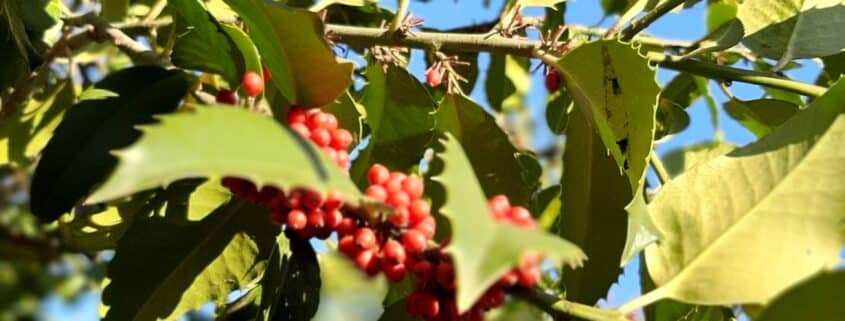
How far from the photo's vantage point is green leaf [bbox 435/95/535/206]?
4.66 feet

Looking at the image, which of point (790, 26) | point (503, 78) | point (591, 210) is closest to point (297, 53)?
point (591, 210)

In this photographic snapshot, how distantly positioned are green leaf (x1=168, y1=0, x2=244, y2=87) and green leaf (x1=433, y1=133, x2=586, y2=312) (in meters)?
0.56

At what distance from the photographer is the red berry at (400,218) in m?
1.00

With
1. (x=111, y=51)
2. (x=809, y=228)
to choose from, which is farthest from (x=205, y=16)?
(x=111, y=51)

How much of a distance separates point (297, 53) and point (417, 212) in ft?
0.94

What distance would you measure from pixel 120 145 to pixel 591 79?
1.72 feet

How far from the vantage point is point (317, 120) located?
1.16 metres

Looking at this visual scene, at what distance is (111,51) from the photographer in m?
2.29

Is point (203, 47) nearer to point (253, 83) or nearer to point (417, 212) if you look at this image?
point (253, 83)

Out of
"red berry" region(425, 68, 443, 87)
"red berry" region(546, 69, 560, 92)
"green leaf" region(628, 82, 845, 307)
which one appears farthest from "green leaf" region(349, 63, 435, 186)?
"green leaf" region(628, 82, 845, 307)

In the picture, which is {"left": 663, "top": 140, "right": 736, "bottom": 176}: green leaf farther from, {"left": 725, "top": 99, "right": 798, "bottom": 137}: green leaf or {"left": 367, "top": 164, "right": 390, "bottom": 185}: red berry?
{"left": 367, "top": 164, "right": 390, "bottom": 185}: red berry

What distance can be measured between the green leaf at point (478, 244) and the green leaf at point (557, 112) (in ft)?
3.69

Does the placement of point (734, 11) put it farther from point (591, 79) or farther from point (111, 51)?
point (111, 51)

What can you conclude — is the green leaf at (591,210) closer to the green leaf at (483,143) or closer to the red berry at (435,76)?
the green leaf at (483,143)
